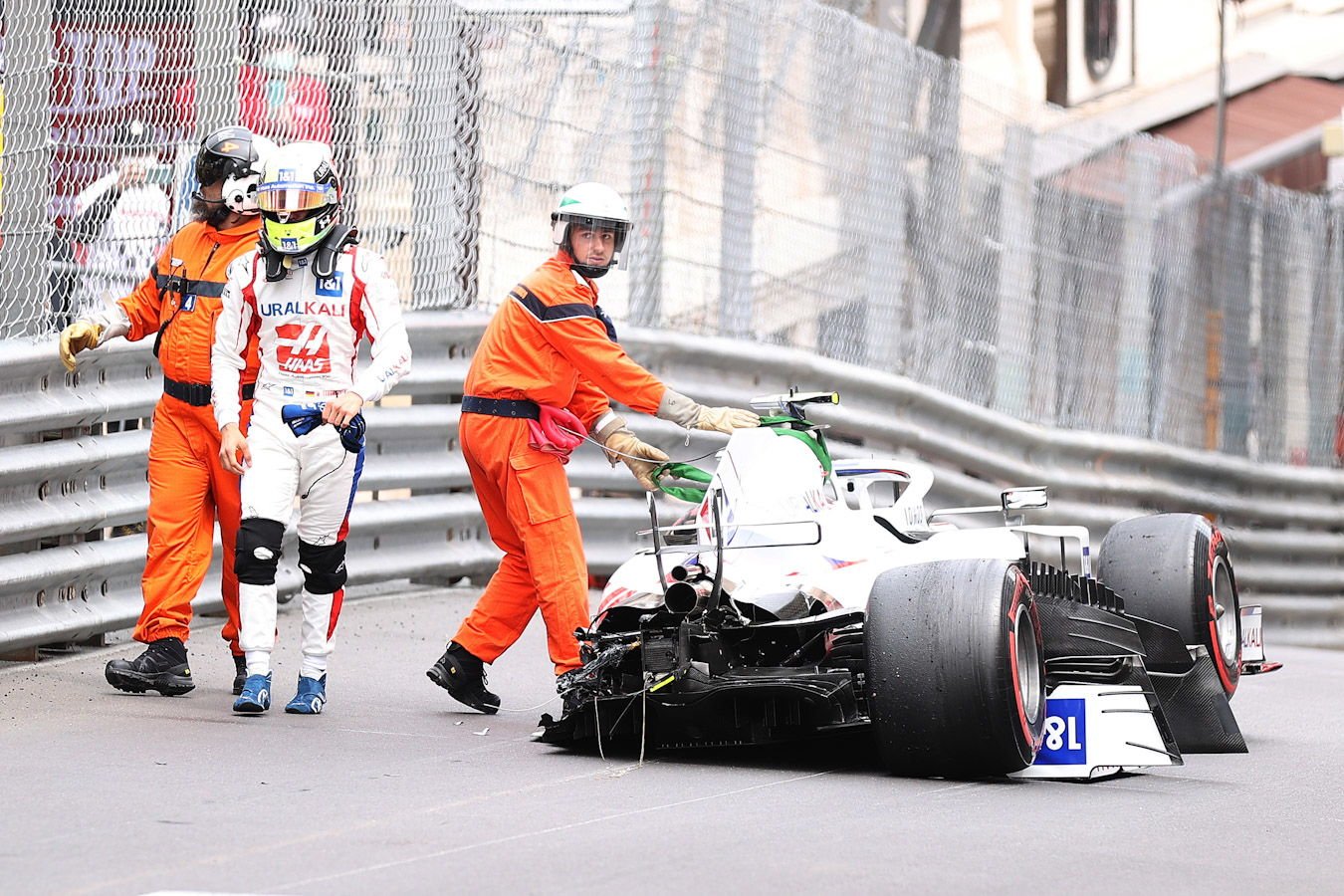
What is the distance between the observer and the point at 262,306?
299 inches

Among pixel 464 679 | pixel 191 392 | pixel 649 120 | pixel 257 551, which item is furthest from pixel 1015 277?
pixel 257 551

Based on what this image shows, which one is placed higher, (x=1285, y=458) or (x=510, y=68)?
(x=510, y=68)

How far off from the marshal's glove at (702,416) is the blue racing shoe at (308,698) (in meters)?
1.58

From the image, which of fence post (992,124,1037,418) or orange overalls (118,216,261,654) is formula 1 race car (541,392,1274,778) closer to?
orange overalls (118,216,261,654)

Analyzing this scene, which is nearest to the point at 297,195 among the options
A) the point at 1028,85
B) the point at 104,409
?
the point at 104,409

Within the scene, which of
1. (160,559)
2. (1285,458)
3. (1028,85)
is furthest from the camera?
(1028,85)

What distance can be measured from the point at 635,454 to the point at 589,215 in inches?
35.2

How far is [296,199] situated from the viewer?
7.49 metres

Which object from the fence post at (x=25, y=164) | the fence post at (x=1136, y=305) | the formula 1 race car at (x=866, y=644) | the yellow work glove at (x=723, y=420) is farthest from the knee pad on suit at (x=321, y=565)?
the fence post at (x=1136, y=305)

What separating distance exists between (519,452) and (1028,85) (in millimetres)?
19590

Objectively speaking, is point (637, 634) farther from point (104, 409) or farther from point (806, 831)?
point (104, 409)

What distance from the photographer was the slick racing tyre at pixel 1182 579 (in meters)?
8.09

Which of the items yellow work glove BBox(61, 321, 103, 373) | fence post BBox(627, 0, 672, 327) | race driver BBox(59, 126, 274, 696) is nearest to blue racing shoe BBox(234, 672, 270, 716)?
race driver BBox(59, 126, 274, 696)

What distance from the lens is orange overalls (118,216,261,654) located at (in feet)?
26.1
